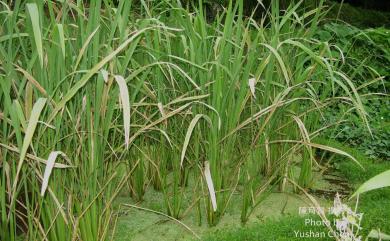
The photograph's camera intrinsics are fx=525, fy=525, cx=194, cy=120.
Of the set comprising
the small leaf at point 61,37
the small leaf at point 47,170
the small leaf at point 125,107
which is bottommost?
the small leaf at point 47,170

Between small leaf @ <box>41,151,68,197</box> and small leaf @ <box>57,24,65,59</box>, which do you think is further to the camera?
small leaf @ <box>57,24,65,59</box>

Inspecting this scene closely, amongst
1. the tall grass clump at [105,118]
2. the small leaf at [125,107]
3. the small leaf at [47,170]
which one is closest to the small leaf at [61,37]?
the tall grass clump at [105,118]

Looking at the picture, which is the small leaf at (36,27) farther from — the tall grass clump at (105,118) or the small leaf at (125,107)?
the small leaf at (125,107)

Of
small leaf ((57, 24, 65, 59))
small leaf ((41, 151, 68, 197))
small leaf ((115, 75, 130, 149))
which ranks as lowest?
small leaf ((41, 151, 68, 197))

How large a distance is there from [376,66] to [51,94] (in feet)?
13.1

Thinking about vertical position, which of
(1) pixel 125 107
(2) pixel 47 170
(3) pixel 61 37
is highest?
(3) pixel 61 37

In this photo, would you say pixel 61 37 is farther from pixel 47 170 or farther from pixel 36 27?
pixel 47 170

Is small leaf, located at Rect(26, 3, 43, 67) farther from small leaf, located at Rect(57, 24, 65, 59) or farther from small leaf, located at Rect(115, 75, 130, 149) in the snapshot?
small leaf, located at Rect(115, 75, 130, 149)

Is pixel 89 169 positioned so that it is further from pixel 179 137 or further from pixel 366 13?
pixel 366 13

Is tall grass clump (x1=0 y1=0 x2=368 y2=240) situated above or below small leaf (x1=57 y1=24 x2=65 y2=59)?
below

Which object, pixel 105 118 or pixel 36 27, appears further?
pixel 105 118

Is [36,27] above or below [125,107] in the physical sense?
above

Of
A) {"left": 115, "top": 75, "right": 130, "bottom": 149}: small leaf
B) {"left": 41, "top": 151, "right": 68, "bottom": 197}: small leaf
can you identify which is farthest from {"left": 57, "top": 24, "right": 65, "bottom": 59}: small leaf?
{"left": 41, "top": 151, "right": 68, "bottom": 197}: small leaf

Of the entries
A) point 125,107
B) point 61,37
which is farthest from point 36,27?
point 125,107
